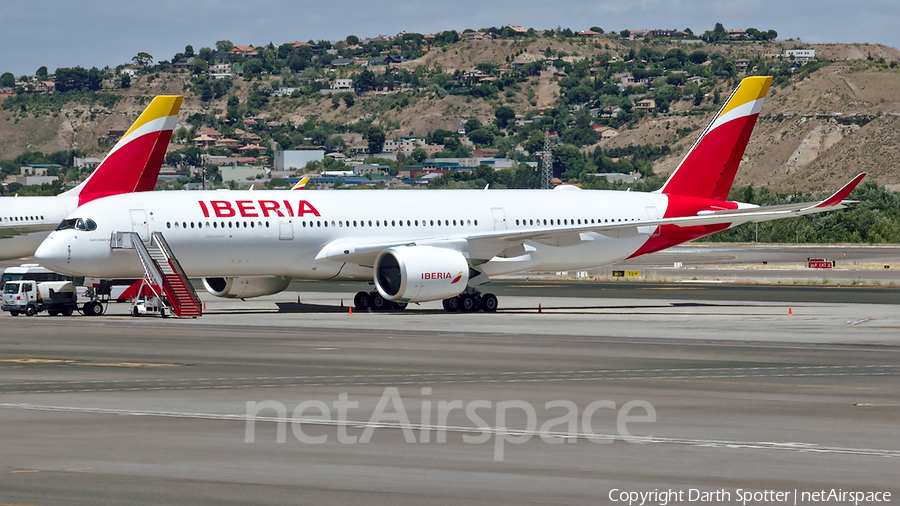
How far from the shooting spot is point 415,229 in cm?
4734

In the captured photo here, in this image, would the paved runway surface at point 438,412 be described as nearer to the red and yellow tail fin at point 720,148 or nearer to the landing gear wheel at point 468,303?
the landing gear wheel at point 468,303

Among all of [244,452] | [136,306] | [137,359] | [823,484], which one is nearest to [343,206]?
[136,306]

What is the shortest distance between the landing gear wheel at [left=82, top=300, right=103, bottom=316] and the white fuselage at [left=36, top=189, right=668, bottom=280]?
7.61ft

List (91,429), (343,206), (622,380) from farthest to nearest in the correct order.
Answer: (343,206), (622,380), (91,429)

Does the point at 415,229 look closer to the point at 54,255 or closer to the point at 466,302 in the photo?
the point at 466,302

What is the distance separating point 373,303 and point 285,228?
4.68 m

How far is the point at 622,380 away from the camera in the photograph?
25.0m

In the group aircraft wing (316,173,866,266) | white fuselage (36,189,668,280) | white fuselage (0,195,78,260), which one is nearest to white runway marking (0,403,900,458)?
white fuselage (36,189,668,280)

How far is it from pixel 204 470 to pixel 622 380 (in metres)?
11.6

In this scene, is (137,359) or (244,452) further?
(137,359)

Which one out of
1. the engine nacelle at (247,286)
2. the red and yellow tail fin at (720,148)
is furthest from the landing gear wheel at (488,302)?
the red and yellow tail fin at (720,148)

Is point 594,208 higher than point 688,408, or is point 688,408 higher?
point 594,208

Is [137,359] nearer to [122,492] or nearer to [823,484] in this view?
[122,492]

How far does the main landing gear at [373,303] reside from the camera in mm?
46906
